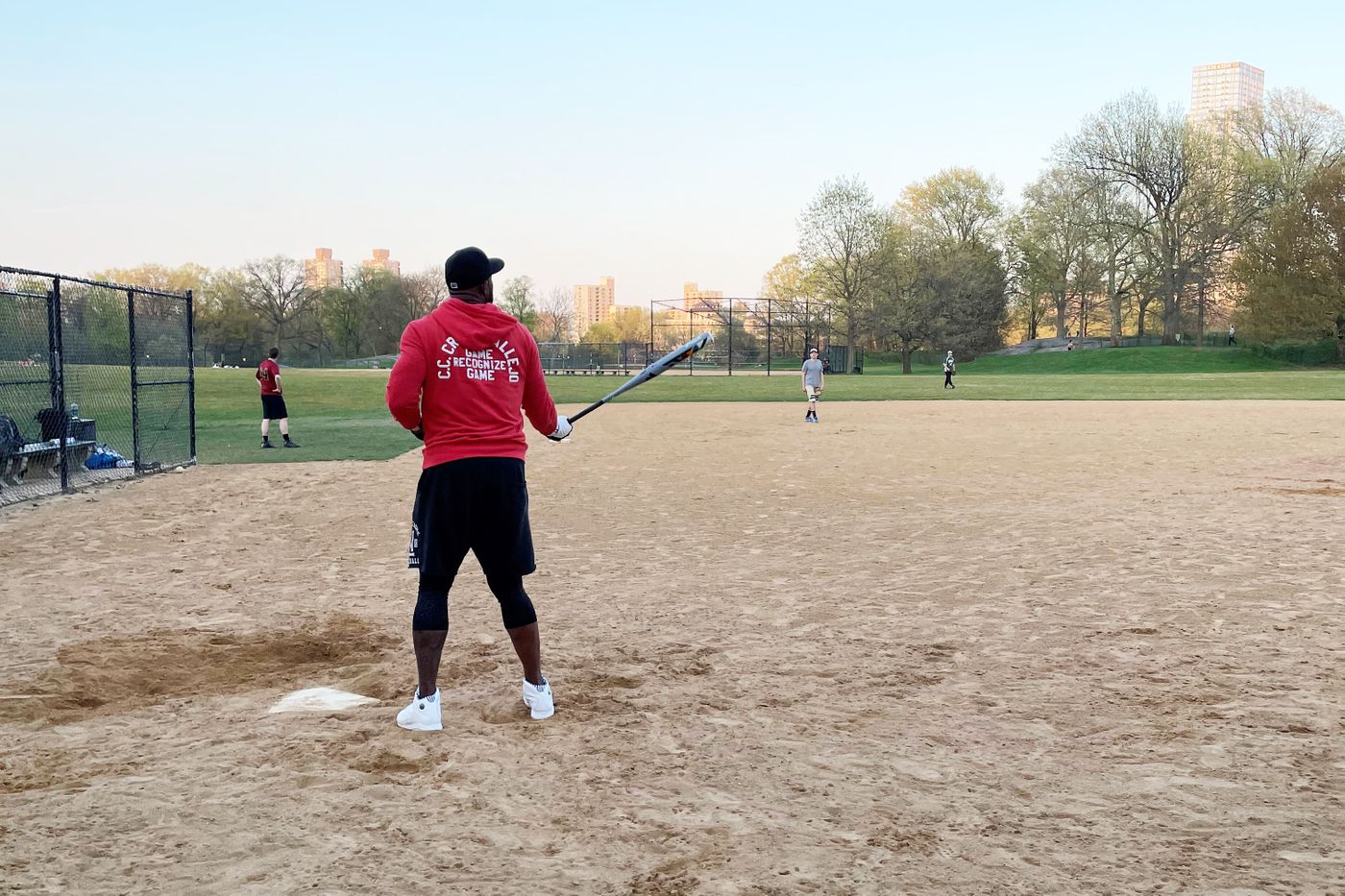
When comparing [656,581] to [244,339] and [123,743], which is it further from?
[244,339]

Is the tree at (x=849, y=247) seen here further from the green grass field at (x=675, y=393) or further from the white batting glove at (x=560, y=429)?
the white batting glove at (x=560, y=429)

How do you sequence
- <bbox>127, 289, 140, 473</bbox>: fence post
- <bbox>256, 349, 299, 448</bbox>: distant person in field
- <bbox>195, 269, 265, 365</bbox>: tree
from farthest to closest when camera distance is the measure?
<bbox>195, 269, 265, 365</bbox>: tree
<bbox>256, 349, 299, 448</bbox>: distant person in field
<bbox>127, 289, 140, 473</bbox>: fence post

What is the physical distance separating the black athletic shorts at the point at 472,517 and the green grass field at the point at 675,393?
43.7 feet

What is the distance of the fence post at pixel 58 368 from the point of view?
12328mm

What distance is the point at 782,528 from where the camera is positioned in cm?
984

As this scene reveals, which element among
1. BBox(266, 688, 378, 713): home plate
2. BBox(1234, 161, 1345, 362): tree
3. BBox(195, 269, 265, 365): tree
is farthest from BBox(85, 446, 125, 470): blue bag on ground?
BBox(195, 269, 265, 365): tree

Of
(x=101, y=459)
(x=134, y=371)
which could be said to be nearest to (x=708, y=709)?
(x=134, y=371)

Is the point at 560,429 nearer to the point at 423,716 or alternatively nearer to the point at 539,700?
the point at 539,700

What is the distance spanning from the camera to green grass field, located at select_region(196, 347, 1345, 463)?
20.3m

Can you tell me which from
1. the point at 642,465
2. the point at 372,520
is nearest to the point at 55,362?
the point at 372,520

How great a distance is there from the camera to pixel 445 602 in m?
4.54

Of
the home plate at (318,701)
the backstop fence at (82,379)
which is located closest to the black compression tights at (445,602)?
the home plate at (318,701)

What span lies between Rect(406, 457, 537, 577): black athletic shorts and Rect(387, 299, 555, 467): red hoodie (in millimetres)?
67

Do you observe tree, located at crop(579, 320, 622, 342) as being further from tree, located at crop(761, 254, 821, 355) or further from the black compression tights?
the black compression tights
